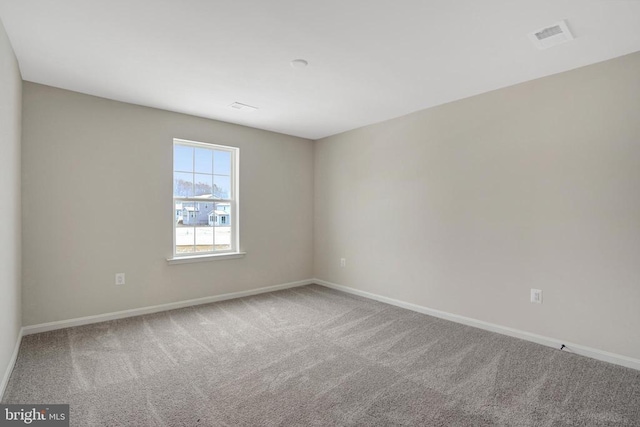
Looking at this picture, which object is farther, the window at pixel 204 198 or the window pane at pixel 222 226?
the window pane at pixel 222 226

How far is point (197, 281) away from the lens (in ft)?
13.4

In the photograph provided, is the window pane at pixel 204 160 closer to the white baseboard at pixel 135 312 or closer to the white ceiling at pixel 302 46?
the white ceiling at pixel 302 46

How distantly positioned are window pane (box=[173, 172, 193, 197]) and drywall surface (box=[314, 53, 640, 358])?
242 centimetres

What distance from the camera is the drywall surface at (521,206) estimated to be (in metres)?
2.51

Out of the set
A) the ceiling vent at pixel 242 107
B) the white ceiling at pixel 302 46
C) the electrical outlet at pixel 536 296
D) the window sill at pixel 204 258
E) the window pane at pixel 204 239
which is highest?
the ceiling vent at pixel 242 107

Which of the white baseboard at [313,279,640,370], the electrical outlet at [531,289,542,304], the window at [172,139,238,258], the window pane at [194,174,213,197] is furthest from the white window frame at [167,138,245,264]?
the electrical outlet at [531,289,542,304]

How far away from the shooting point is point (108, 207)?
11.3ft

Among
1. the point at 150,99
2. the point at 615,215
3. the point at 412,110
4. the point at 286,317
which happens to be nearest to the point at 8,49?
the point at 150,99

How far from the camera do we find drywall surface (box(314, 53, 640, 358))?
2.51m

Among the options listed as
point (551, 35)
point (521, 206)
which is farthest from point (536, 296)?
point (551, 35)

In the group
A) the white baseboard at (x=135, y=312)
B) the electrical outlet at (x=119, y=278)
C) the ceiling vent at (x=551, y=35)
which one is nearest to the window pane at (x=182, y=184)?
the electrical outlet at (x=119, y=278)

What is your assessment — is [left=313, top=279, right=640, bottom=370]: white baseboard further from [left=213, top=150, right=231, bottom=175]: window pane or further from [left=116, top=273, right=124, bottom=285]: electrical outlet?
[left=116, top=273, right=124, bottom=285]: electrical outlet

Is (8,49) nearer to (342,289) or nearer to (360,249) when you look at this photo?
(360,249)

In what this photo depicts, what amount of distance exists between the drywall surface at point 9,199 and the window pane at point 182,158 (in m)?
1.47
